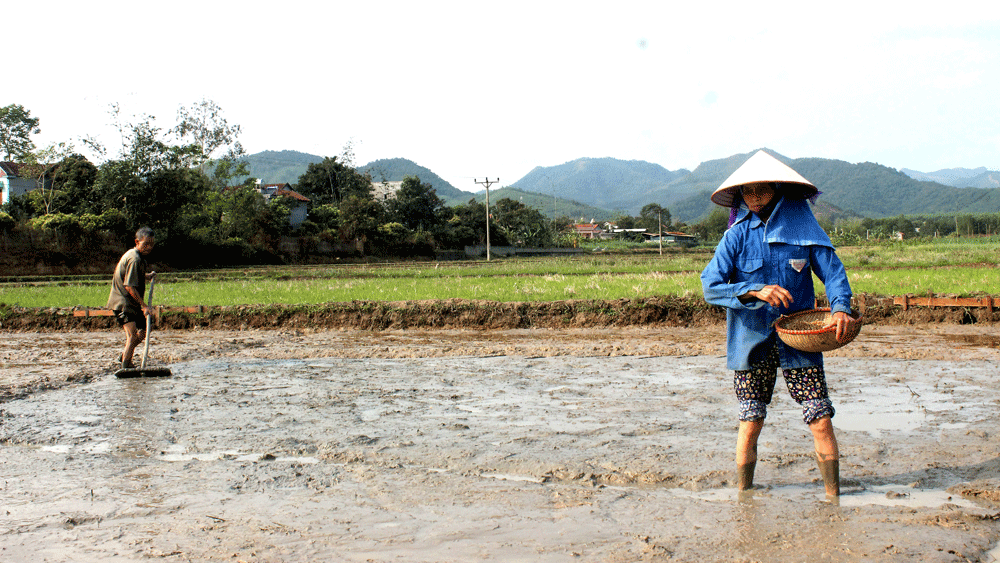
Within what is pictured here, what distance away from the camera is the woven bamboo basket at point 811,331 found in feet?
10.9

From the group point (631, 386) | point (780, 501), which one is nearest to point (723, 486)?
point (780, 501)

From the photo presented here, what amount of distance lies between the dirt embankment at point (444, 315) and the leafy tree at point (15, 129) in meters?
45.5

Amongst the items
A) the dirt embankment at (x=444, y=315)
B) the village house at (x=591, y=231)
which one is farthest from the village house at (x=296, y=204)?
the village house at (x=591, y=231)

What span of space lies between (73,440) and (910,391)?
673cm

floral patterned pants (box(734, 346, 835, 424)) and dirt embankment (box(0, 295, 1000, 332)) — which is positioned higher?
floral patterned pants (box(734, 346, 835, 424))

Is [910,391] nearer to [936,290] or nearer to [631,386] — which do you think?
[631,386]

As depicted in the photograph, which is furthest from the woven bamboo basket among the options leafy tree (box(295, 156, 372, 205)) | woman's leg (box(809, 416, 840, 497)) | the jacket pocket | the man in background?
leafy tree (box(295, 156, 372, 205))

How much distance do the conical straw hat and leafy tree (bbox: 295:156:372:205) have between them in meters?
62.7

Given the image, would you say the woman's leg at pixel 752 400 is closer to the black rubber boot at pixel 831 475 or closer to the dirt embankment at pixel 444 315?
the black rubber boot at pixel 831 475

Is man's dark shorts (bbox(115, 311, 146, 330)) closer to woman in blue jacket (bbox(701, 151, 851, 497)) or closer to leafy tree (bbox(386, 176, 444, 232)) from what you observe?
woman in blue jacket (bbox(701, 151, 851, 497))

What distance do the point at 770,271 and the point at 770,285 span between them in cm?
25

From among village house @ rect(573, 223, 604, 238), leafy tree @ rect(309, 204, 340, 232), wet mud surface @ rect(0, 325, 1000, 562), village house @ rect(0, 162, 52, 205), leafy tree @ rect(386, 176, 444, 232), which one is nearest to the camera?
wet mud surface @ rect(0, 325, 1000, 562)

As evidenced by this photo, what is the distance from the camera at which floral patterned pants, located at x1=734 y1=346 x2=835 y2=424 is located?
3555mm

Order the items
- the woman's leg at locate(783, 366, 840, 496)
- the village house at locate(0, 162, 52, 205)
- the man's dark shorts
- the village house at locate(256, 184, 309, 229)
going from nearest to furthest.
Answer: the woman's leg at locate(783, 366, 840, 496) → the man's dark shorts → the village house at locate(0, 162, 52, 205) → the village house at locate(256, 184, 309, 229)
